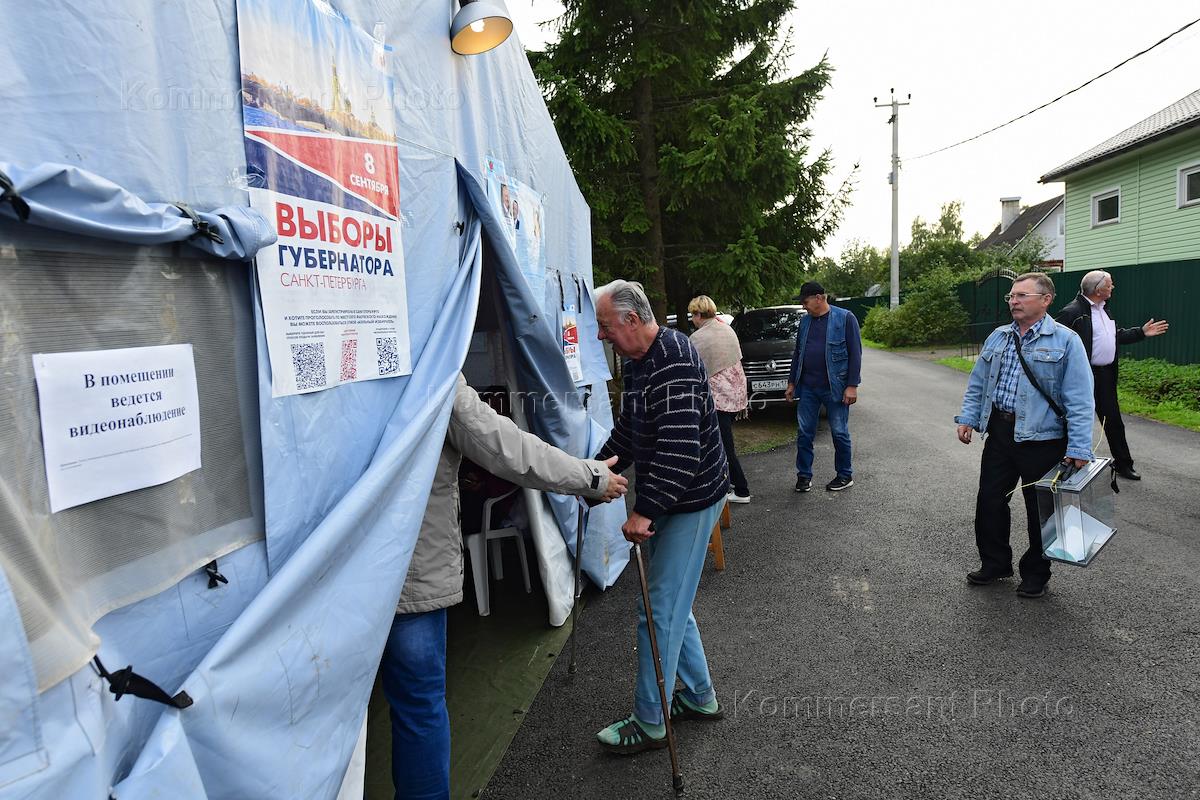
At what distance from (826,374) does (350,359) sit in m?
5.63

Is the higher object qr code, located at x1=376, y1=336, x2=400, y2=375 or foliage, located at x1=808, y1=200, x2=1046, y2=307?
foliage, located at x1=808, y1=200, x2=1046, y2=307

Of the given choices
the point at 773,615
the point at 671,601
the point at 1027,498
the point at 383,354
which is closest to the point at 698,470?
the point at 671,601

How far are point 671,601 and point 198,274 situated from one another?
215 cm

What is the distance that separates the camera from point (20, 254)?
1.41 meters

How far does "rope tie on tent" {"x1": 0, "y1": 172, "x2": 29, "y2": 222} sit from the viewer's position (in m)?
1.28

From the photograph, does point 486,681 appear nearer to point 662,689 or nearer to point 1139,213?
point 662,689

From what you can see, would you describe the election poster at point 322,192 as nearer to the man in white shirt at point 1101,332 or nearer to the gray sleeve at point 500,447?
the gray sleeve at point 500,447

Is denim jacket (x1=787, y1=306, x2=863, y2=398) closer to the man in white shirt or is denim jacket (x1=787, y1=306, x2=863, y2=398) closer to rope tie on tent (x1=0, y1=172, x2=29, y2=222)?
the man in white shirt

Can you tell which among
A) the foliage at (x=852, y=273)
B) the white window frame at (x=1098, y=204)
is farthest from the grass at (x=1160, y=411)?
the foliage at (x=852, y=273)

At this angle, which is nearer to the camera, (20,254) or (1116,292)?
(20,254)

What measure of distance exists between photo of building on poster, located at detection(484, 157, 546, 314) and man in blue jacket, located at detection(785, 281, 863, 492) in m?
3.55

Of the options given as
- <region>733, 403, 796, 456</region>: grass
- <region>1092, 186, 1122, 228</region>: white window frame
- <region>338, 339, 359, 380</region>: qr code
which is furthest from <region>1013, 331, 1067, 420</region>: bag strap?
<region>1092, 186, 1122, 228</region>: white window frame

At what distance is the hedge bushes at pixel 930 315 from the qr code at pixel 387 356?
23.3 metres

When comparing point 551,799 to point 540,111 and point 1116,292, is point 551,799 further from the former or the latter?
point 1116,292
